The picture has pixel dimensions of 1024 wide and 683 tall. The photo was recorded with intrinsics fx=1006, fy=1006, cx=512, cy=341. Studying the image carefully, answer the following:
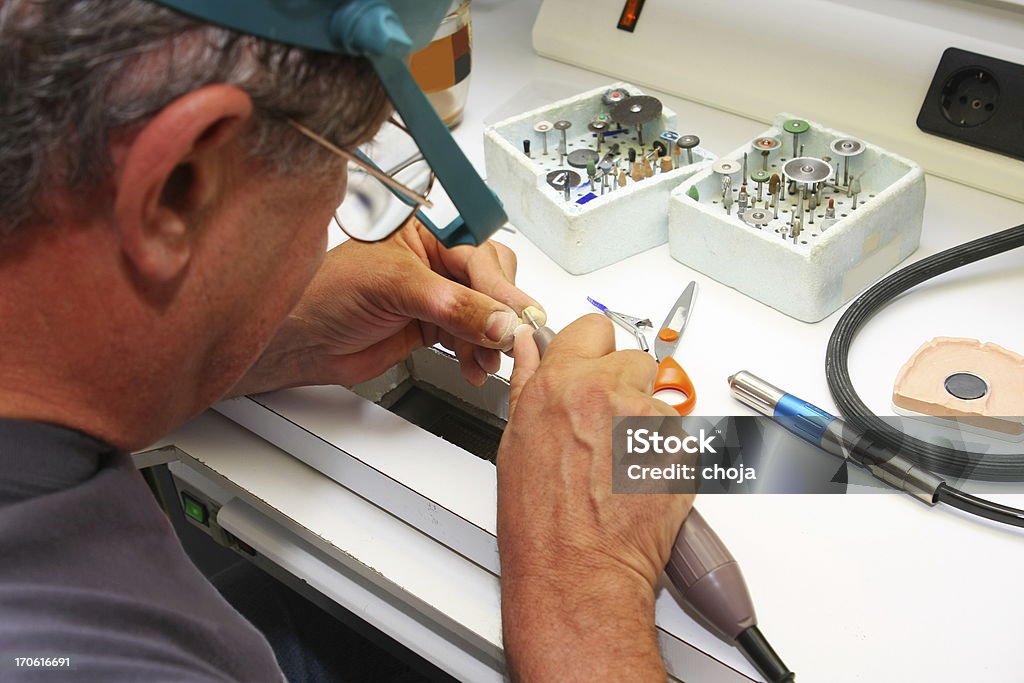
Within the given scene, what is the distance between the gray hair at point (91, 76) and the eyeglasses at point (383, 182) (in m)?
0.05

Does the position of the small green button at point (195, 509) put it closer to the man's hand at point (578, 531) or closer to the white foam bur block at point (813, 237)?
the man's hand at point (578, 531)

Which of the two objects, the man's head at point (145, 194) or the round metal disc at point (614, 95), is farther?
the round metal disc at point (614, 95)

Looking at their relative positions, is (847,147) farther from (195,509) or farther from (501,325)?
(195,509)

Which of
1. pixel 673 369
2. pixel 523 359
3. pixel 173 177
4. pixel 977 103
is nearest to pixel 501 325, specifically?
pixel 523 359

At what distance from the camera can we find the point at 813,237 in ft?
3.26

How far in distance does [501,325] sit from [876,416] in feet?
1.07

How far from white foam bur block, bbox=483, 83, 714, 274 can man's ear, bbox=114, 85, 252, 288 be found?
0.53m

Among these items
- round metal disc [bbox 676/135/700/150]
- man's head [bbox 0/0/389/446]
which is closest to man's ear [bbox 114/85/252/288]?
man's head [bbox 0/0/389/446]

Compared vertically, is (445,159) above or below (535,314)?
above

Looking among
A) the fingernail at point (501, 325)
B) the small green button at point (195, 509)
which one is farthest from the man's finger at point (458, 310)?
the small green button at point (195, 509)

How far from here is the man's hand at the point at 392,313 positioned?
0.89m

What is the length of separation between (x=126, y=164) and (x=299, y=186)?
114 millimetres

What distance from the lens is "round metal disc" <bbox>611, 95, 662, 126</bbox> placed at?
3.72 feet

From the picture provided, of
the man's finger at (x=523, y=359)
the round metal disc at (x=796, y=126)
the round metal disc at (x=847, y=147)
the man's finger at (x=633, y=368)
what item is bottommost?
the man's finger at (x=523, y=359)
